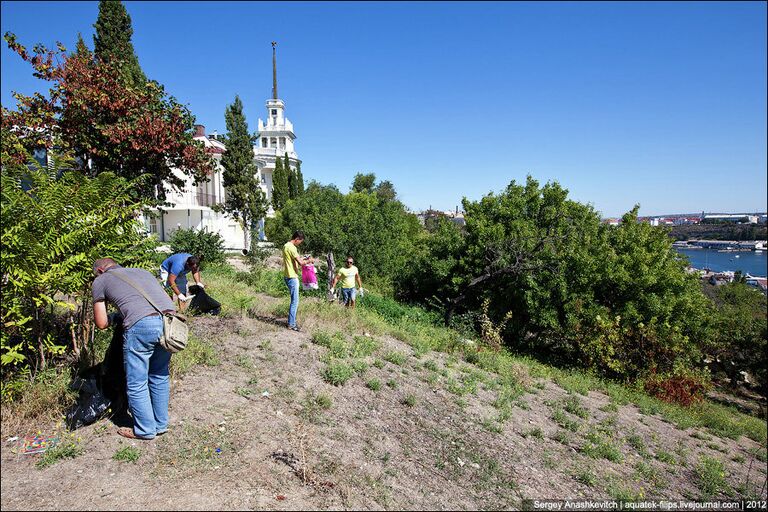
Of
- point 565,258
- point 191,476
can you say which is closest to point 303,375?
point 191,476

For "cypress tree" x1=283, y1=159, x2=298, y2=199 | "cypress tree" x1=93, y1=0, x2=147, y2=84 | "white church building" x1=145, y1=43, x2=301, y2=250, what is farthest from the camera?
"cypress tree" x1=283, y1=159, x2=298, y2=199

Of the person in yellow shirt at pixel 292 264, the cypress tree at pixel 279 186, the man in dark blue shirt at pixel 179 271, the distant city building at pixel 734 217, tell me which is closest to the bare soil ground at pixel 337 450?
the man in dark blue shirt at pixel 179 271

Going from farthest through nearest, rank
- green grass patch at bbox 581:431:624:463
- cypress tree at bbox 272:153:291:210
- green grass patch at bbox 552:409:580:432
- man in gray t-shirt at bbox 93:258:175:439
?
cypress tree at bbox 272:153:291:210, green grass patch at bbox 552:409:580:432, green grass patch at bbox 581:431:624:463, man in gray t-shirt at bbox 93:258:175:439

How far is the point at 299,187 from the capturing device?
42.6 metres

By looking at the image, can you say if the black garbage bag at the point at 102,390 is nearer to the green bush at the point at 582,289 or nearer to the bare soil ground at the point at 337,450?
the bare soil ground at the point at 337,450

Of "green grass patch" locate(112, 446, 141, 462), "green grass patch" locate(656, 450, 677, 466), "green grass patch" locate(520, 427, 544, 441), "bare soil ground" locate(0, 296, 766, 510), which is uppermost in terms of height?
"green grass patch" locate(112, 446, 141, 462)

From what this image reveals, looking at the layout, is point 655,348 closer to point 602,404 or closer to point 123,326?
point 602,404

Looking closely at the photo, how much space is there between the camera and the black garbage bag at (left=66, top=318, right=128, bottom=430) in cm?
379

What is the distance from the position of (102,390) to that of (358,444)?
2500mm

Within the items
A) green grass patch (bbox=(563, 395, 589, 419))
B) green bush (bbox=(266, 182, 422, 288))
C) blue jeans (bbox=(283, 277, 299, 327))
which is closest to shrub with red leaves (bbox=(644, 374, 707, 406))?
green grass patch (bbox=(563, 395, 589, 419))

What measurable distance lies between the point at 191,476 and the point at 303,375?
2.51 m

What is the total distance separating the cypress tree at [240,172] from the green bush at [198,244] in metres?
10.6

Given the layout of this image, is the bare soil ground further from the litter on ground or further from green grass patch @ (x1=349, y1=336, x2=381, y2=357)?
green grass patch @ (x1=349, y1=336, x2=381, y2=357)

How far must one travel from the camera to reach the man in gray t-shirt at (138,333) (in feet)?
11.8
